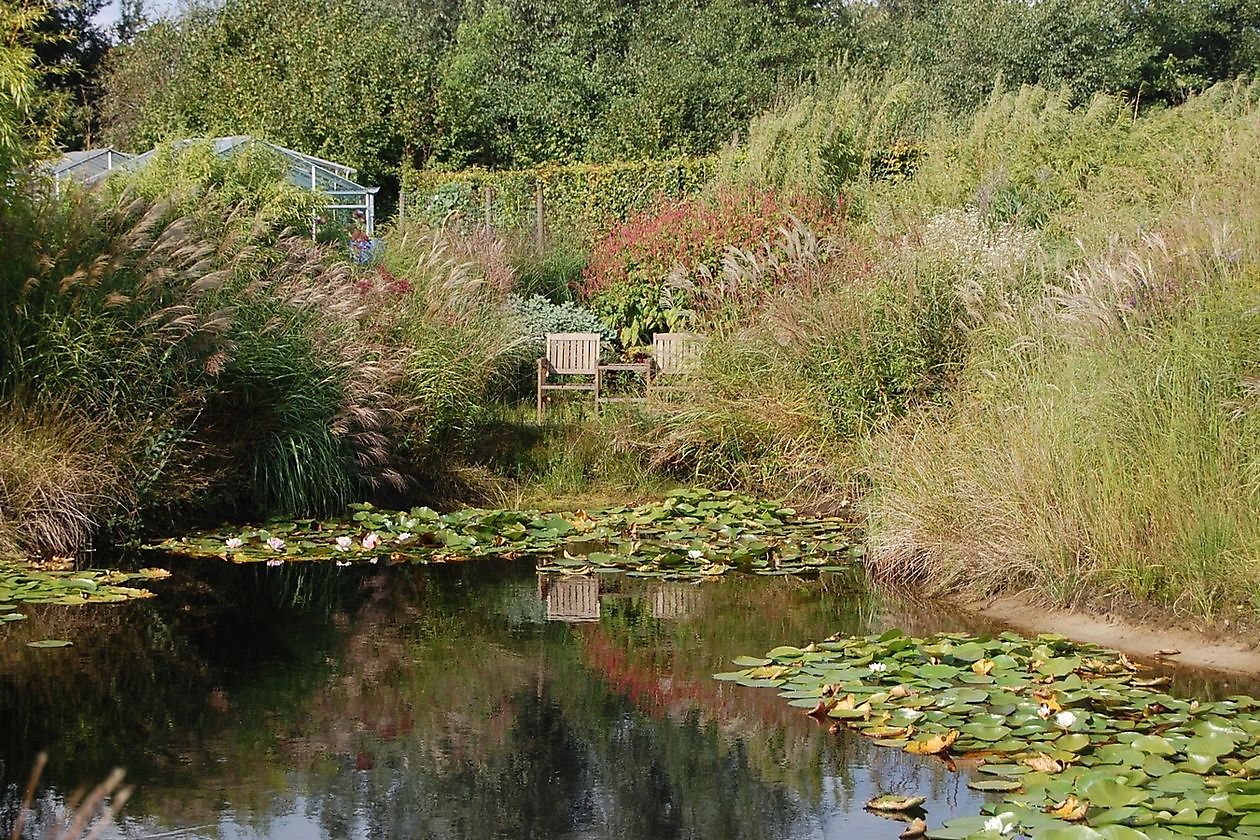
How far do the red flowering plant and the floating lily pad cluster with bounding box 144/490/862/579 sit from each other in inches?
126

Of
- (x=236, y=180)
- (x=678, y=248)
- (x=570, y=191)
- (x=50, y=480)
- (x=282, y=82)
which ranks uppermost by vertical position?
(x=282, y=82)

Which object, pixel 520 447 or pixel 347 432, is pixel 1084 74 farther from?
pixel 347 432

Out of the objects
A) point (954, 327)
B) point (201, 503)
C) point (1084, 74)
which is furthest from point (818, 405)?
point (1084, 74)

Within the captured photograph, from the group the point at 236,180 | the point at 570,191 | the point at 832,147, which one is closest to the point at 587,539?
the point at 236,180

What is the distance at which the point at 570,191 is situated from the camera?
1923 centimetres

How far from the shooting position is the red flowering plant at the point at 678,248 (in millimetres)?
12352

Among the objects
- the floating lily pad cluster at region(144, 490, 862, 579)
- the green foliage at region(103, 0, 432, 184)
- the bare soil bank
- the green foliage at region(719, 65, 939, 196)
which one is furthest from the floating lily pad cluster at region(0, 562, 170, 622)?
the green foliage at region(103, 0, 432, 184)

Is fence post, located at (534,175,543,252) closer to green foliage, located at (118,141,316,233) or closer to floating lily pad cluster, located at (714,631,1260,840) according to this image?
green foliage, located at (118,141,316,233)

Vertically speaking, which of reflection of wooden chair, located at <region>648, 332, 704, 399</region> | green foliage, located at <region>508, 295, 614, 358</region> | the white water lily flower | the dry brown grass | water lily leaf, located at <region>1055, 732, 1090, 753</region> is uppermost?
green foliage, located at <region>508, 295, 614, 358</region>

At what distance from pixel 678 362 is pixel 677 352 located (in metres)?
0.43

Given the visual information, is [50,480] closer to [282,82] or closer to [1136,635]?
[1136,635]

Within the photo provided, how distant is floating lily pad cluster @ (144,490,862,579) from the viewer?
7.73 meters

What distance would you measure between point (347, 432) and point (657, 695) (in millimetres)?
4391

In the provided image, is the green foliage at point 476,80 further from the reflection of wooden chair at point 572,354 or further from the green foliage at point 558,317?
the reflection of wooden chair at point 572,354
